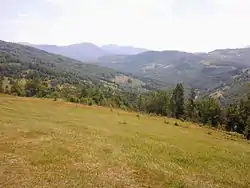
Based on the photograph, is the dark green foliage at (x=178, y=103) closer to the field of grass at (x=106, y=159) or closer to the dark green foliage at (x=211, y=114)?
the dark green foliage at (x=211, y=114)

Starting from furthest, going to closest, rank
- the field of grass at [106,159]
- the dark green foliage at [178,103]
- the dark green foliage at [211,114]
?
1. the dark green foliage at [178,103]
2. the dark green foliage at [211,114]
3. the field of grass at [106,159]

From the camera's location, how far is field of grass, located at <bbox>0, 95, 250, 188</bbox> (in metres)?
27.4

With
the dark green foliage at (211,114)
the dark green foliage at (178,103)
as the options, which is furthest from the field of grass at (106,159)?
the dark green foliage at (178,103)

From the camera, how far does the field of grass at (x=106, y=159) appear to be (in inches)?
1078

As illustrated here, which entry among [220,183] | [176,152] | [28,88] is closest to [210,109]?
[28,88]

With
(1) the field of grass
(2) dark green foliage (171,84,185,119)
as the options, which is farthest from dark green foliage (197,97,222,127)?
(1) the field of grass

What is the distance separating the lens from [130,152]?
123 ft

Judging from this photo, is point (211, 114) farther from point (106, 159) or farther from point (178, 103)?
point (106, 159)

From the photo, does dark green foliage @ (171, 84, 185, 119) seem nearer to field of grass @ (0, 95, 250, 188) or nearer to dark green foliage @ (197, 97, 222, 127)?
dark green foliage @ (197, 97, 222, 127)

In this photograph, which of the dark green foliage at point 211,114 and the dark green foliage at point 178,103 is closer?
the dark green foliage at point 211,114

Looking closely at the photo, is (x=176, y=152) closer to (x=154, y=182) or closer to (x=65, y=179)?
(x=154, y=182)

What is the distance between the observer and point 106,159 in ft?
111

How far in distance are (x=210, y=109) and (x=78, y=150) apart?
9809 centimetres

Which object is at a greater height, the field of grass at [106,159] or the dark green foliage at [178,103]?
the field of grass at [106,159]
